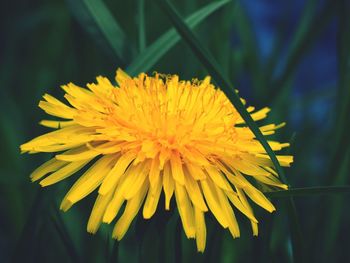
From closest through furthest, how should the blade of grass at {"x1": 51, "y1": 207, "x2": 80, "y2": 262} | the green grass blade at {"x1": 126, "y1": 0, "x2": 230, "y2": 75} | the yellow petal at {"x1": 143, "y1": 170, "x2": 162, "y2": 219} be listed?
the yellow petal at {"x1": 143, "y1": 170, "x2": 162, "y2": 219} < the blade of grass at {"x1": 51, "y1": 207, "x2": 80, "y2": 262} < the green grass blade at {"x1": 126, "y1": 0, "x2": 230, "y2": 75}

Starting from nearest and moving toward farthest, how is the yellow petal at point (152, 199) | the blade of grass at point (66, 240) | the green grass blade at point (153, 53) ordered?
the yellow petal at point (152, 199), the blade of grass at point (66, 240), the green grass blade at point (153, 53)

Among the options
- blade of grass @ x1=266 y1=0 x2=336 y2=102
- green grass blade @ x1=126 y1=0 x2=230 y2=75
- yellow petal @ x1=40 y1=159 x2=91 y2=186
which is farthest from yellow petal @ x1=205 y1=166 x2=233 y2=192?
blade of grass @ x1=266 y1=0 x2=336 y2=102

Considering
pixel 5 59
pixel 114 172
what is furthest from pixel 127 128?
pixel 5 59

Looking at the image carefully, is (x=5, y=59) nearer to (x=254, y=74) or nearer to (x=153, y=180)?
(x=254, y=74)

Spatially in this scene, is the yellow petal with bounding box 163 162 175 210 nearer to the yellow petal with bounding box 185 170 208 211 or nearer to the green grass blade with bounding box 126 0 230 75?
the yellow petal with bounding box 185 170 208 211

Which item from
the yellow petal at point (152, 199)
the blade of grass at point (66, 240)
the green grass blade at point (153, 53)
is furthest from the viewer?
the green grass blade at point (153, 53)

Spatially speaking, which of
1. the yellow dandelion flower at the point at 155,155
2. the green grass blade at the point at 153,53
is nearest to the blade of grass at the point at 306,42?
the green grass blade at the point at 153,53

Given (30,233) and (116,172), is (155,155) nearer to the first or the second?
(116,172)

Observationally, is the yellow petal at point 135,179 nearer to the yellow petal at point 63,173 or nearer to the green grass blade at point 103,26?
the yellow petal at point 63,173
